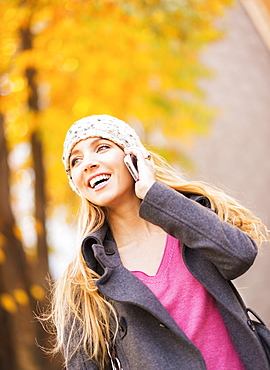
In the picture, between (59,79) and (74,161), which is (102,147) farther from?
(59,79)

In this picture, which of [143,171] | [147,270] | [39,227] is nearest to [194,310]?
[147,270]

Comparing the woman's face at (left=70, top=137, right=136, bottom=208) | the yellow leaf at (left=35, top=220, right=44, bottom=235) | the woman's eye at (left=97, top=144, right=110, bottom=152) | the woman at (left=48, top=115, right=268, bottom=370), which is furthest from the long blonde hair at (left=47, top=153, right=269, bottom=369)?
the yellow leaf at (left=35, top=220, right=44, bottom=235)

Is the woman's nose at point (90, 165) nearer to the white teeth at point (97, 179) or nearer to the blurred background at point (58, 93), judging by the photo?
the white teeth at point (97, 179)

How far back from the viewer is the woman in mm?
2037

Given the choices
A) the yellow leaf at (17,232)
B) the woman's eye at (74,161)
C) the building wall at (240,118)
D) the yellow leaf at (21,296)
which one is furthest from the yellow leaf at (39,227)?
the building wall at (240,118)

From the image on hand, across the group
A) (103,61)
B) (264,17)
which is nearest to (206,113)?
(103,61)

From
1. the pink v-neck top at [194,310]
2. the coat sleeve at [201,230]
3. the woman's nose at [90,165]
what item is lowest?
the pink v-neck top at [194,310]

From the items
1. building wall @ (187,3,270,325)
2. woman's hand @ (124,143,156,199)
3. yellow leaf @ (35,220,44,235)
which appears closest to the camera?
woman's hand @ (124,143,156,199)

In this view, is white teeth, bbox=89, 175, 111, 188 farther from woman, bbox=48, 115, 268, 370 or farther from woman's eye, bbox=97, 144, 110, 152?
woman's eye, bbox=97, 144, 110, 152

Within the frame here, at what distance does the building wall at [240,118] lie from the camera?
34.9 feet

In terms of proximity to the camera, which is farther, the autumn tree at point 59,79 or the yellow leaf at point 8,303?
the autumn tree at point 59,79

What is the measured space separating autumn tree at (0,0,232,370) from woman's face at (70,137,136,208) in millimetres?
2663

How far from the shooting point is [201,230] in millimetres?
2002

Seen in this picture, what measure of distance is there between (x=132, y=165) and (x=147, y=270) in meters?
0.46
